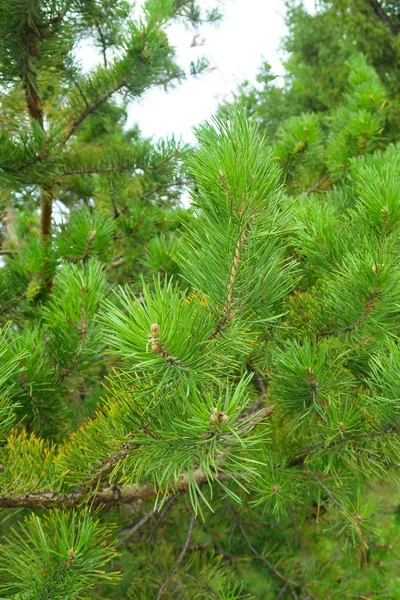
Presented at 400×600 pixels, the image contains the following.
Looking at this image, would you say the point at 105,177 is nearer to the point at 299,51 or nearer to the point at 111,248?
the point at 111,248

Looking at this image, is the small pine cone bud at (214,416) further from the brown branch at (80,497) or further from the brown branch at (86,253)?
the brown branch at (86,253)

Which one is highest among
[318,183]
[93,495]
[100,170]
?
[100,170]

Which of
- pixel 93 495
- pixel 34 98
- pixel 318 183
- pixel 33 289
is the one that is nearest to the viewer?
pixel 93 495

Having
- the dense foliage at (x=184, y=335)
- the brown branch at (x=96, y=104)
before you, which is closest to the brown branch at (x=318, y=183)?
the dense foliage at (x=184, y=335)

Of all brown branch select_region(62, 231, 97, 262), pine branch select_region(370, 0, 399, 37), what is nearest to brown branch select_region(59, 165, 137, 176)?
brown branch select_region(62, 231, 97, 262)

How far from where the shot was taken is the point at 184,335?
0.56 m

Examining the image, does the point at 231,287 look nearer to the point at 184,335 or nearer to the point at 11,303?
the point at 184,335

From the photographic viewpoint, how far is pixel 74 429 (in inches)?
51.5

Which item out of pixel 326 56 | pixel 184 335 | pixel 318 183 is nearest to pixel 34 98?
pixel 318 183

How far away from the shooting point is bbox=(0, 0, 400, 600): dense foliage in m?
0.64

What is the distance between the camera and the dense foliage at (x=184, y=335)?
0.64 metres

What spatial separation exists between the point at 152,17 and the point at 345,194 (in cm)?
95

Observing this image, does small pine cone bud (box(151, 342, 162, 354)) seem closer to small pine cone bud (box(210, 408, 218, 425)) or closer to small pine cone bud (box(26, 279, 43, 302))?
small pine cone bud (box(210, 408, 218, 425))

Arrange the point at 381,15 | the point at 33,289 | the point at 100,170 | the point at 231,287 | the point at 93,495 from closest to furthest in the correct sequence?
1. the point at 231,287
2. the point at 93,495
3. the point at 33,289
4. the point at 100,170
5. the point at 381,15
